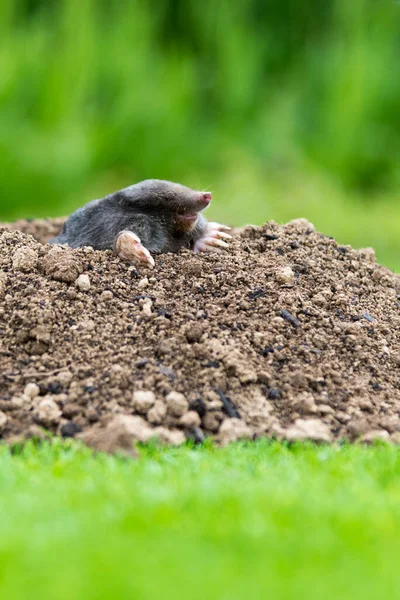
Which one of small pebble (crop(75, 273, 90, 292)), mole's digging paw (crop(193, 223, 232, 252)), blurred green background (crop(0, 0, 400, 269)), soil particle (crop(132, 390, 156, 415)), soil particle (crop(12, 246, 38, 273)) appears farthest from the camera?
→ blurred green background (crop(0, 0, 400, 269))

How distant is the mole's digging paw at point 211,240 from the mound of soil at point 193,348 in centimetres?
10

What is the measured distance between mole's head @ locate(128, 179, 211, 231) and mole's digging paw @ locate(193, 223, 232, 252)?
0.47 ft

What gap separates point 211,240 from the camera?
5227 millimetres

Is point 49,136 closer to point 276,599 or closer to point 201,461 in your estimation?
point 201,461

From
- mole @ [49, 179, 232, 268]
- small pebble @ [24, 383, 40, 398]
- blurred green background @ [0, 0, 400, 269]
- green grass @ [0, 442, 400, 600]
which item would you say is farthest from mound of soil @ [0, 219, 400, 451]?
blurred green background @ [0, 0, 400, 269]

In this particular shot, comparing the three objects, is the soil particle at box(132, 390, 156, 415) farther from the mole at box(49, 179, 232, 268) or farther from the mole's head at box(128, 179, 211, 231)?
the mole's head at box(128, 179, 211, 231)

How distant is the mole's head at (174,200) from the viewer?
5.02m

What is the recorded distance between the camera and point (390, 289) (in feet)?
17.6

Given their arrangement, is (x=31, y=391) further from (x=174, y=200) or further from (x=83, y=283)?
(x=174, y=200)

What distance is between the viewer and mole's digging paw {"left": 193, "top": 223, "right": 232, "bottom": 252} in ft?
17.1

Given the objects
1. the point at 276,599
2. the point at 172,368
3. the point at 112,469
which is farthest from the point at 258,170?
the point at 276,599

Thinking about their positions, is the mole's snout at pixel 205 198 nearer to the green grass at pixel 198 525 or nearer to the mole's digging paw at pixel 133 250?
the mole's digging paw at pixel 133 250

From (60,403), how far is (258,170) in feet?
31.6

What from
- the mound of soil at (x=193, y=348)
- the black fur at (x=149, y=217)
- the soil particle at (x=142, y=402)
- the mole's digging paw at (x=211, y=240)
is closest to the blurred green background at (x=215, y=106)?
the mole's digging paw at (x=211, y=240)
